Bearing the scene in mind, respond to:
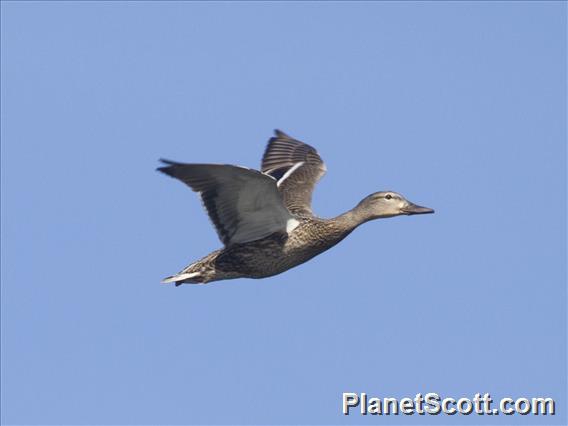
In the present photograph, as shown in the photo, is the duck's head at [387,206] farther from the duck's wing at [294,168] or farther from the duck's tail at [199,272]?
the duck's tail at [199,272]

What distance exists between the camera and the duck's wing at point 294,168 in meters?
18.8

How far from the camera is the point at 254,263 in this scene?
17.0 metres

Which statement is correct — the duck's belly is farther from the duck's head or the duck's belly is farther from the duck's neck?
the duck's head

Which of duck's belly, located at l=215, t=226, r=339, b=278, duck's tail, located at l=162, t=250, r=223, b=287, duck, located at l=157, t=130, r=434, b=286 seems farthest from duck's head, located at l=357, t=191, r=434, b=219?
duck's tail, located at l=162, t=250, r=223, b=287

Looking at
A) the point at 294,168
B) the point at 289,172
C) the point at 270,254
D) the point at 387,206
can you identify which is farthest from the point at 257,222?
the point at 294,168

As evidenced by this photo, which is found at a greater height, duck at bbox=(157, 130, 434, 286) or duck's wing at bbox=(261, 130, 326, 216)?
duck's wing at bbox=(261, 130, 326, 216)

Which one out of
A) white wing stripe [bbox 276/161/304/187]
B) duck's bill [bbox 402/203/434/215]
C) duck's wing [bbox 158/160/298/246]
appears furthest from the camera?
white wing stripe [bbox 276/161/304/187]

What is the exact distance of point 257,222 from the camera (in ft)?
55.1

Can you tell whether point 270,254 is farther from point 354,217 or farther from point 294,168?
point 294,168

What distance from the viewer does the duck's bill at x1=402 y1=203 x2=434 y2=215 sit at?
57.4 feet

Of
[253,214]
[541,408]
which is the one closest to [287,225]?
[253,214]

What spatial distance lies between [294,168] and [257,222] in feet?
10.8

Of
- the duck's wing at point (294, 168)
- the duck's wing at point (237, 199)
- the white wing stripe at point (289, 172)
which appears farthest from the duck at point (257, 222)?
the white wing stripe at point (289, 172)

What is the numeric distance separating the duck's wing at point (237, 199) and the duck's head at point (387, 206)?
1.11m
